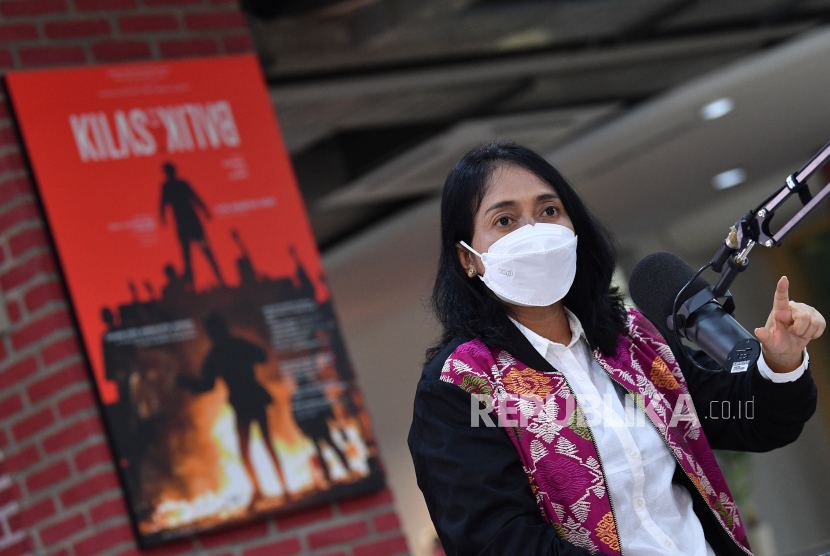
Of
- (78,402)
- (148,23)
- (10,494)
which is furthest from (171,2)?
(10,494)

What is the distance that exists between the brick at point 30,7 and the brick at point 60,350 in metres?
1.04

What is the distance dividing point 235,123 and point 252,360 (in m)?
0.80

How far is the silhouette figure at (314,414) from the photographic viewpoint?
3104mm

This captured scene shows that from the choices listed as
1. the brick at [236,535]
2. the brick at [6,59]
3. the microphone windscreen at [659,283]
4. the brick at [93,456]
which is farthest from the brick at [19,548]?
the microphone windscreen at [659,283]

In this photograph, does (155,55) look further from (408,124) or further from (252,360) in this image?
(408,124)

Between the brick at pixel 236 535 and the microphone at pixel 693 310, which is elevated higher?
the microphone at pixel 693 310

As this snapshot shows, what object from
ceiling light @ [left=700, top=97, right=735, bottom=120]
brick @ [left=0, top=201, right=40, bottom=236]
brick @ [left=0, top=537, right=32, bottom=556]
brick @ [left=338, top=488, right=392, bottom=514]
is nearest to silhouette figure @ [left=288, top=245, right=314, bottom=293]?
brick @ [left=338, top=488, right=392, bottom=514]

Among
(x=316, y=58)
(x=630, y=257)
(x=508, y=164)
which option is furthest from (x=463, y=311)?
(x=630, y=257)

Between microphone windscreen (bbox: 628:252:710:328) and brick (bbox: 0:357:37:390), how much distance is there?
1947 mm

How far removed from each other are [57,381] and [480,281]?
1598 mm

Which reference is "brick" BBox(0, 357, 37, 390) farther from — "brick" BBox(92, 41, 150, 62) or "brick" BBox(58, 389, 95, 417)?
"brick" BBox(92, 41, 150, 62)

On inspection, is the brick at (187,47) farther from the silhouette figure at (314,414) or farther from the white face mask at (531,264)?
the white face mask at (531,264)

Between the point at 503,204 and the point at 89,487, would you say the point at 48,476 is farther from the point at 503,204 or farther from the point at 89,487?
the point at 503,204

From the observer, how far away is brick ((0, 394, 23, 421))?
119 inches
